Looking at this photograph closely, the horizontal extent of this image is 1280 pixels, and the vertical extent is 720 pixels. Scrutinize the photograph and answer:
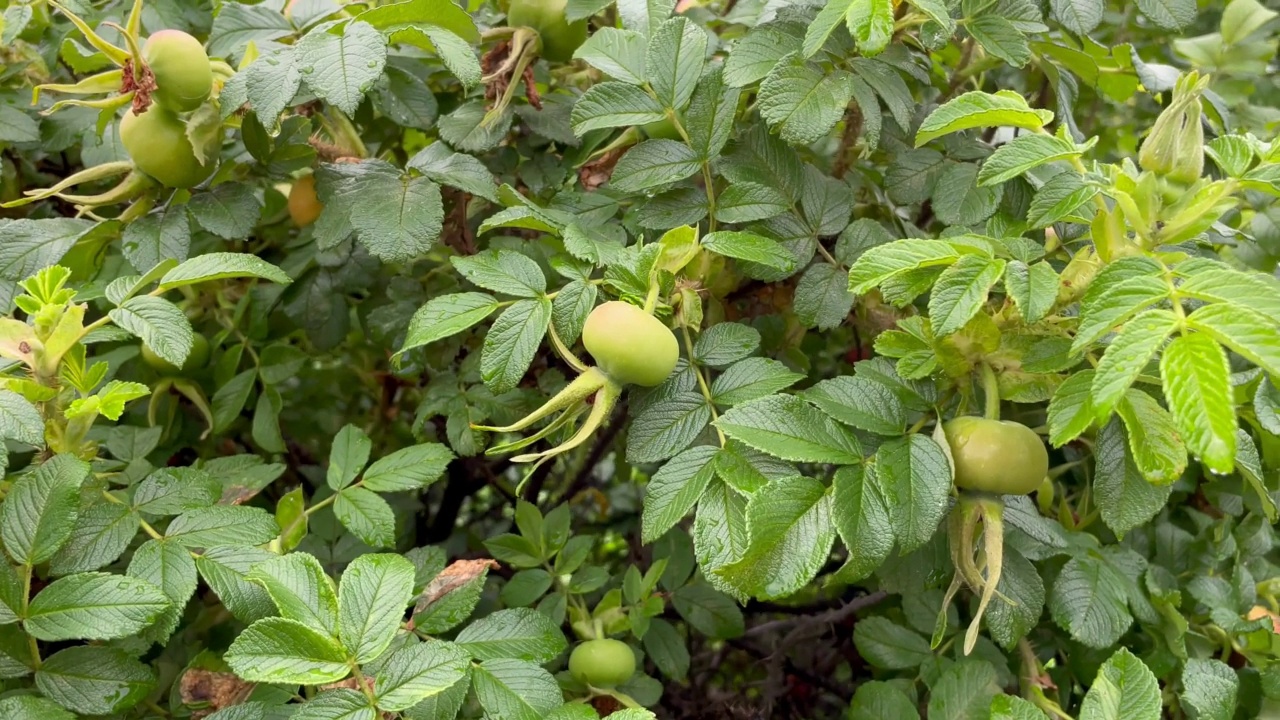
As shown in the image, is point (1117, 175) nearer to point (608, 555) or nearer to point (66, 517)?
point (66, 517)

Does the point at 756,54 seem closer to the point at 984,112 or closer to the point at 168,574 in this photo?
the point at 984,112

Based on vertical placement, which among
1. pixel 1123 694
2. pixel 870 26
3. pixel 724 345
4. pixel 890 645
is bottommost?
pixel 890 645

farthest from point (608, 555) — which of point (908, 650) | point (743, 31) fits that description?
point (743, 31)

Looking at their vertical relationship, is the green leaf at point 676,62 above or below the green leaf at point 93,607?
above

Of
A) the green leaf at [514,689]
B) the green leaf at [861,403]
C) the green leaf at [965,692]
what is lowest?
the green leaf at [965,692]

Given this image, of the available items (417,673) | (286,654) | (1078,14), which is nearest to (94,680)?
(286,654)

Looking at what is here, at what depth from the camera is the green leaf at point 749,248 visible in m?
1.12

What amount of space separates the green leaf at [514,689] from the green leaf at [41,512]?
19.2 inches

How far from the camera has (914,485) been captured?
0.97 meters

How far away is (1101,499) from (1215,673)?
38 centimetres

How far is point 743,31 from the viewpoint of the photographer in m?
1.66

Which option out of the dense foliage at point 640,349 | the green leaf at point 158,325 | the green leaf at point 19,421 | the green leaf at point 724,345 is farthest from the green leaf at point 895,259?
the green leaf at point 19,421

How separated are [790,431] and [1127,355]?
36 cm

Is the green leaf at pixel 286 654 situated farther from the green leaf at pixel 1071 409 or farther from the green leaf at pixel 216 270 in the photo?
the green leaf at pixel 1071 409
